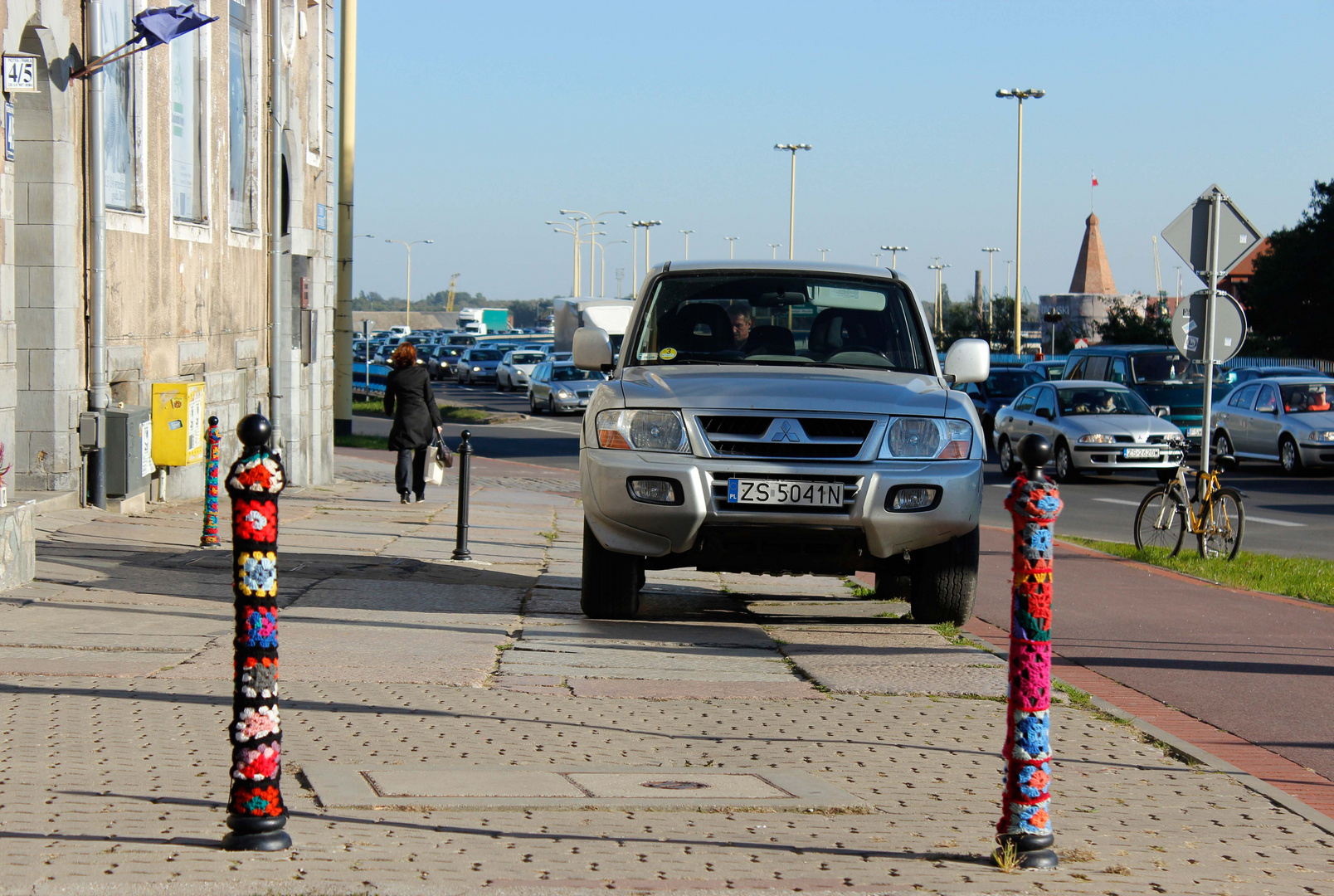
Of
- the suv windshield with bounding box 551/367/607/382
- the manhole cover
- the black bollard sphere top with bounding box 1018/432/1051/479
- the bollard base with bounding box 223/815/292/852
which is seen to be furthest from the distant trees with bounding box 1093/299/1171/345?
the bollard base with bounding box 223/815/292/852

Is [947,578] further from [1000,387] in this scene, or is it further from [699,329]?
[1000,387]

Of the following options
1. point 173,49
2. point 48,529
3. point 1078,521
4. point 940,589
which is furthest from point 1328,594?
point 173,49

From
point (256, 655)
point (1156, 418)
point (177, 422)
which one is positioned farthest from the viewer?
point (1156, 418)

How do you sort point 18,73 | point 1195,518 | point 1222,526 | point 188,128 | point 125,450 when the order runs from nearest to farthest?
point 18,73 < point 125,450 < point 1222,526 < point 1195,518 < point 188,128

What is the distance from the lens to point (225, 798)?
181 inches

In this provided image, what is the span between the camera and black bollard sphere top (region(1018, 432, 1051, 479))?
4320mm

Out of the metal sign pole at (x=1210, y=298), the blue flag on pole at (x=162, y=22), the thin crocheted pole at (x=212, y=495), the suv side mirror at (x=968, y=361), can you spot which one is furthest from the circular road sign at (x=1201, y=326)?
the blue flag on pole at (x=162, y=22)

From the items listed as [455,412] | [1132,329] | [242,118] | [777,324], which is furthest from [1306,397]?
[1132,329]

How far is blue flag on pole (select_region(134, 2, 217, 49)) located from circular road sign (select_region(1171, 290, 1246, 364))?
29.8 feet

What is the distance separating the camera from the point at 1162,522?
13648 mm

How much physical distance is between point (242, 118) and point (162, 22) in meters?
5.40

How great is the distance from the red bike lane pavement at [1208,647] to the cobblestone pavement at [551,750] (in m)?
0.71

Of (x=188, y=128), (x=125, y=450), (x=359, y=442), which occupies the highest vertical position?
(x=188, y=128)

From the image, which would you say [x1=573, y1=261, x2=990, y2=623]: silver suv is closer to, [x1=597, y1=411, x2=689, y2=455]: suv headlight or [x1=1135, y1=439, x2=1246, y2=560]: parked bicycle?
[x1=597, y1=411, x2=689, y2=455]: suv headlight
